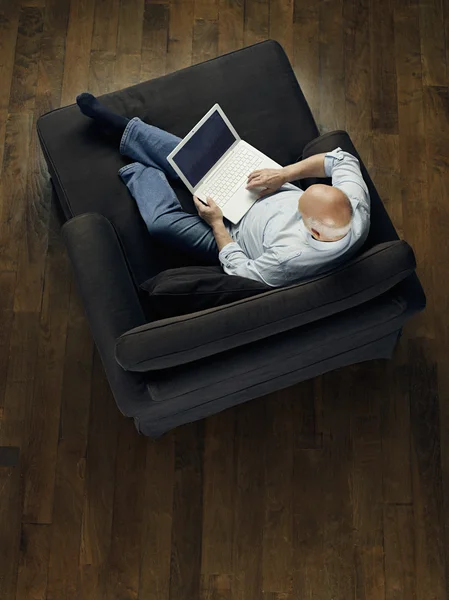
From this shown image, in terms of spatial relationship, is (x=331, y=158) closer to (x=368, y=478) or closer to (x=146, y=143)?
(x=146, y=143)

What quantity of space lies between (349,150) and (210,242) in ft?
1.84

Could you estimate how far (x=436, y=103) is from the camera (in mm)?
2922

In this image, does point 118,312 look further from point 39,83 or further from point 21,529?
point 39,83

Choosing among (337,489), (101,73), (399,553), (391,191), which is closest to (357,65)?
(391,191)

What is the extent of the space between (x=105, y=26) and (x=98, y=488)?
6.42 ft

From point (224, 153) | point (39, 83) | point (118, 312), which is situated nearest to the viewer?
point (118, 312)

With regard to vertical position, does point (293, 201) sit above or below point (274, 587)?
above

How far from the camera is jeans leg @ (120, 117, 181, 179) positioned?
7.68ft

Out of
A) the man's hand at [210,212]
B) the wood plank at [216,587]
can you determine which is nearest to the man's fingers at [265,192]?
the man's hand at [210,212]

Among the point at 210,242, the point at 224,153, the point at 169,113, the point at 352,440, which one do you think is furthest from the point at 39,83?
the point at 352,440

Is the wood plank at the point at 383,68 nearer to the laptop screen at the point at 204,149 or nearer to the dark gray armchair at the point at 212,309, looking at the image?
the dark gray armchair at the point at 212,309

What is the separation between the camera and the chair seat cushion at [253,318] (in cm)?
176

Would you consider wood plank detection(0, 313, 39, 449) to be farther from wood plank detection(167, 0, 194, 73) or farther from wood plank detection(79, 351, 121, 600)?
wood plank detection(167, 0, 194, 73)

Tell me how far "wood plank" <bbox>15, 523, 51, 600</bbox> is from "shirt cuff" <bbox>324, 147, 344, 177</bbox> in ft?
5.18
